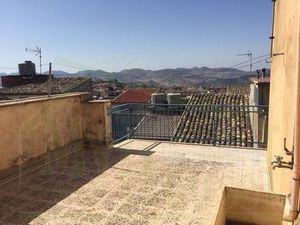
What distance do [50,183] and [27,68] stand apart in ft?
93.0

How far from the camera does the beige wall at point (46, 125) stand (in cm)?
492

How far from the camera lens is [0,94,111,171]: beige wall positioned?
4.92 metres

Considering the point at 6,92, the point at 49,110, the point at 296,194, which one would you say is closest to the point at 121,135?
the point at 49,110

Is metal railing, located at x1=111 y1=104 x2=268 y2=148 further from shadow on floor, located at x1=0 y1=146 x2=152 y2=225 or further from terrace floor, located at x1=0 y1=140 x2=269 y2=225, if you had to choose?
shadow on floor, located at x1=0 y1=146 x2=152 y2=225

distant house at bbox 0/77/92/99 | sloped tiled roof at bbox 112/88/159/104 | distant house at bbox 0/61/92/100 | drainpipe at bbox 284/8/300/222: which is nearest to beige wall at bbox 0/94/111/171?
drainpipe at bbox 284/8/300/222

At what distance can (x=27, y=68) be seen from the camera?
3028 centimetres

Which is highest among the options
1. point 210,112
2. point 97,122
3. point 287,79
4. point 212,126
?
point 287,79

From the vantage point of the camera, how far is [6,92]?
2369 cm

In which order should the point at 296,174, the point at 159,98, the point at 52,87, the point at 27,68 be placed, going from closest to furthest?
the point at 296,174, the point at 52,87, the point at 159,98, the point at 27,68

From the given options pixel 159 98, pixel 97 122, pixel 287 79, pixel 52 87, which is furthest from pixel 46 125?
pixel 52 87

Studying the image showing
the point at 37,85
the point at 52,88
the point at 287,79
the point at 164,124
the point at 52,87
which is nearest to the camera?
the point at 287,79

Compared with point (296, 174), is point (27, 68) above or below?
above

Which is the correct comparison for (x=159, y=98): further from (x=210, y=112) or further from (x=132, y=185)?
(x=132, y=185)

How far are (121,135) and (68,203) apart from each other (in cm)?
381
